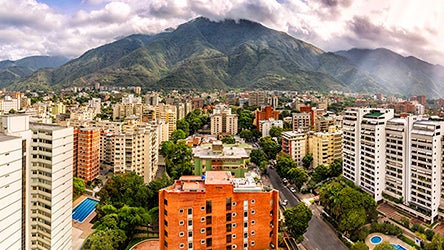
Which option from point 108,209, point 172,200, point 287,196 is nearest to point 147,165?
point 108,209

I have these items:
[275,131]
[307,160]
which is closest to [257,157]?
[307,160]

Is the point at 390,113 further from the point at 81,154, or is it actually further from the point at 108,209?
the point at 81,154

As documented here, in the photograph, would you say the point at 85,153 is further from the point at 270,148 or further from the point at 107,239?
the point at 270,148

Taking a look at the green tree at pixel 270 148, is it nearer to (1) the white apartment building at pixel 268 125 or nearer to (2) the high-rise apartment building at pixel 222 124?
(1) the white apartment building at pixel 268 125

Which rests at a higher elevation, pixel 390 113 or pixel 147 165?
pixel 390 113

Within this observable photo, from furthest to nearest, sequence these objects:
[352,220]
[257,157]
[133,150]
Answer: [257,157] < [133,150] < [352,220]

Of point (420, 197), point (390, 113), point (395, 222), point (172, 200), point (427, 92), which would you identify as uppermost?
point (427, 92)
